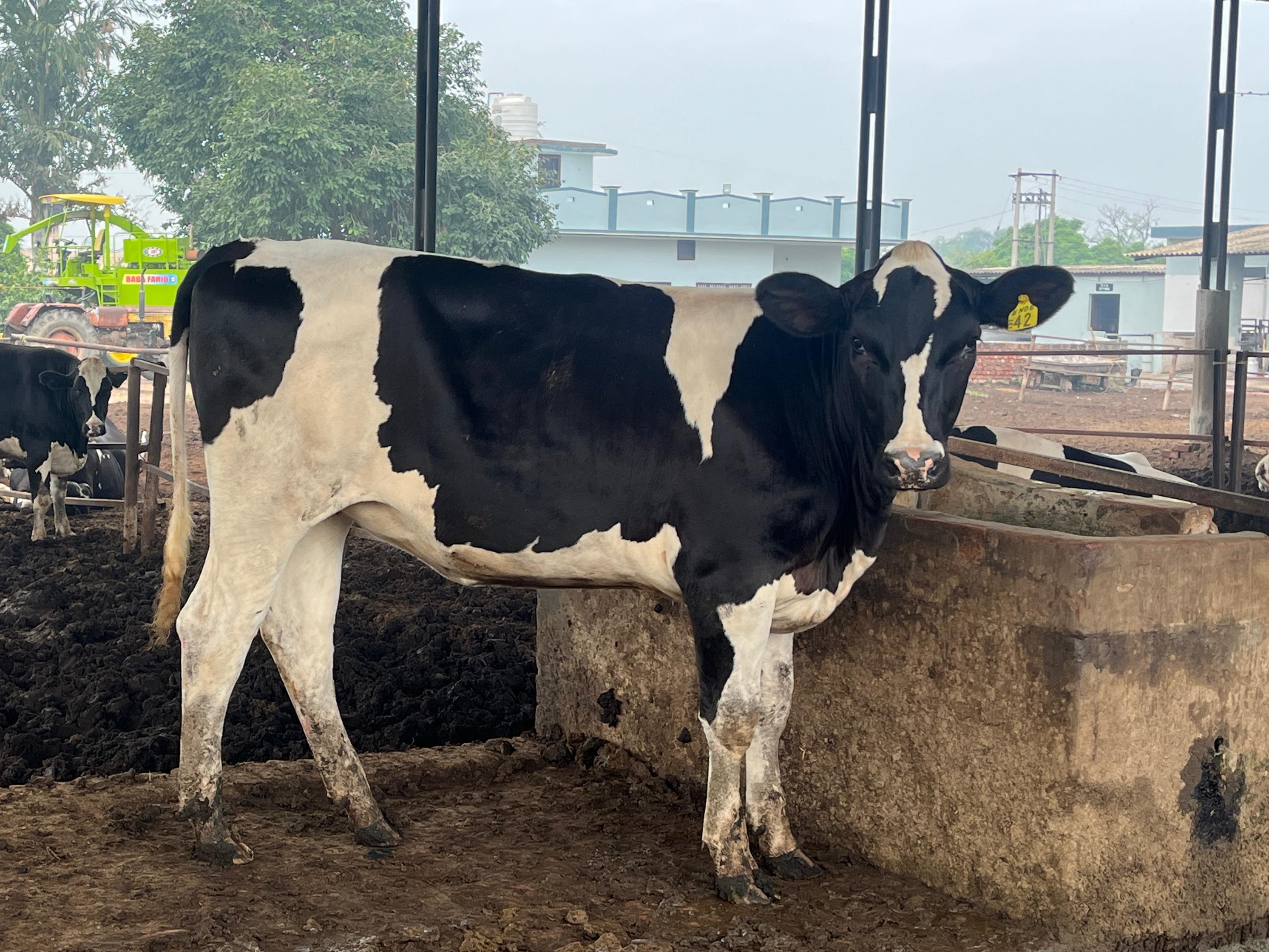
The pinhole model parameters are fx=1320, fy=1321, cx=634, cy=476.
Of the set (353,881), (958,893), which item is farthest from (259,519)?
(958,893)

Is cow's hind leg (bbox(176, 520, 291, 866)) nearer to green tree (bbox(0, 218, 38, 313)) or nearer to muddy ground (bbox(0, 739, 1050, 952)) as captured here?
muddy ground (bbox(0, 739, 1050, 952))

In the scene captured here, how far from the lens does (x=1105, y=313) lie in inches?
1746

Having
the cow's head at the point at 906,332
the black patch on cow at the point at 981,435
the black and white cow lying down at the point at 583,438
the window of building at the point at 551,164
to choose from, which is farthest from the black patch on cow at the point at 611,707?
the window of building at the point at 551,164

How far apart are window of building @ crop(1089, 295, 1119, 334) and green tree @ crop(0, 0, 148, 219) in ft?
101

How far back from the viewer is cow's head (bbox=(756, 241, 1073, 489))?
310 centimetres

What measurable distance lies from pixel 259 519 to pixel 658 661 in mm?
1365

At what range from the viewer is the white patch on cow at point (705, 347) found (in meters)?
3.38

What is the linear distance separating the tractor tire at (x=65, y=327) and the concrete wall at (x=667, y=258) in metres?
18.7

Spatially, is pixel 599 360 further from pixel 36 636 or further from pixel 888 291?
pixel 36 636

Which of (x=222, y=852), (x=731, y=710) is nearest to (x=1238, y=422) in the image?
(x=731, y=710)

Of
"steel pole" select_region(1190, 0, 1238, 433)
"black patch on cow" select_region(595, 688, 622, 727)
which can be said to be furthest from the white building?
"black patch on cow" select_region(595, 688, 622, 727)

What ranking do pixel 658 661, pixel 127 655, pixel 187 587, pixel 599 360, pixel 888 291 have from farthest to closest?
1. pixel 187 587
2. pixel 127 655
3. pixel 658 661
4. pixel 599 360
5. pixel 888 291

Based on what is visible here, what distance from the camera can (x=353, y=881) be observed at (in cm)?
338

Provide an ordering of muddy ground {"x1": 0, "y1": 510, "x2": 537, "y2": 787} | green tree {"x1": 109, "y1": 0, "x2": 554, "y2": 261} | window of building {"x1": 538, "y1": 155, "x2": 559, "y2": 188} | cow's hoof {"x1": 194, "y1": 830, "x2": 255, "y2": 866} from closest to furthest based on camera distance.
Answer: cow's hoof {"x1": 194, "y1": 830, "x2": 255, "y2": 866}
muddy ground {"x1": 0, "y1": 510, "x2": 537, "y2": 787}
green tree {"x1": 109, "y1": 0, "x2": 554, "y2": 261}
window of building {"x1": 538, "y1": 155, "x2": 559, "y2": 188}
